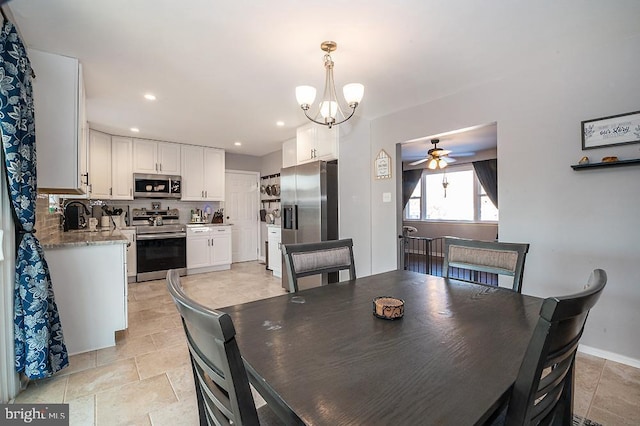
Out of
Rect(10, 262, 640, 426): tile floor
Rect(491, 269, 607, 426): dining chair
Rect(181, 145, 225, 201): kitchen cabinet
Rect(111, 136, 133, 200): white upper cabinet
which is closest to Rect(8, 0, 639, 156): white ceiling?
Rect(111, 136, 133, 200): white upper cabinet

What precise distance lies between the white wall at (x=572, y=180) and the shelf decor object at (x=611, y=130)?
45 mm

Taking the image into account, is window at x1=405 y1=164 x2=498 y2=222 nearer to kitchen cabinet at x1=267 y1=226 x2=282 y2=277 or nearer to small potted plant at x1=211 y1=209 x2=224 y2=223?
kitchen cabinet at x1=267 y1=226 x2=282 y2=277

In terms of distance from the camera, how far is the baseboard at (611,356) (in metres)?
2.12

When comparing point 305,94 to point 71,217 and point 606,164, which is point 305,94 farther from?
point 71,217

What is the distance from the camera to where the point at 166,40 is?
2094 mm

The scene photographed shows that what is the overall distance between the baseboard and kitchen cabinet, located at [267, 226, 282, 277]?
12.6 ft

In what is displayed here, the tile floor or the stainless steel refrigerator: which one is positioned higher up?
the stainless steel refrigerator

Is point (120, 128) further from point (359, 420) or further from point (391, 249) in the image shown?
point (359, 420)

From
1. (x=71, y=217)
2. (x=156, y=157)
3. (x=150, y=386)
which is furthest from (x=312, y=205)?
(x=71, y=217)

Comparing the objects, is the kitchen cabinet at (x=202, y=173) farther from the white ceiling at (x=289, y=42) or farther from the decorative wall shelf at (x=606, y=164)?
the decorative wall shelf at (x=606, y=164)

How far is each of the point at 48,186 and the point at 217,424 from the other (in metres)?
2.43

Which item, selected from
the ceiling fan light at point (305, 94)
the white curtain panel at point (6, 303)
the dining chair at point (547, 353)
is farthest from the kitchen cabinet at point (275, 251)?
the dining chair at point (547, 353)

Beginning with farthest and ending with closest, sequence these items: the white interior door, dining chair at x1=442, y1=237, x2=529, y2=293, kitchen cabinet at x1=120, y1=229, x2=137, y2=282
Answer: the white interior door, kitchen cabinet at x1=120, y1=229, x2=137, y2=282, dining chair at x1=442, y1=237, x2=529, y2=293

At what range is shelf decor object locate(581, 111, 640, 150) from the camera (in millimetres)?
2082
